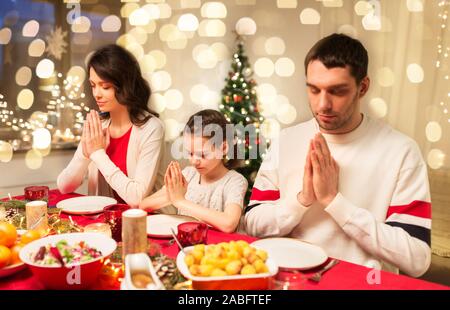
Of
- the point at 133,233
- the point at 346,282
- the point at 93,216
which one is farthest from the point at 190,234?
the point at 93,216

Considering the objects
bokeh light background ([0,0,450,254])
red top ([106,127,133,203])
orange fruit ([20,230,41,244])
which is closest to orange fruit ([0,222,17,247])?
orange fruit ([20,230,41,244])

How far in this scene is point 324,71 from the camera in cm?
144

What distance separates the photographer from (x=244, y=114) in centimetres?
371

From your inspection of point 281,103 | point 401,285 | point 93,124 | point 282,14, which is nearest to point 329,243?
point 401,285

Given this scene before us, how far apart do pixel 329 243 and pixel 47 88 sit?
2.90 m

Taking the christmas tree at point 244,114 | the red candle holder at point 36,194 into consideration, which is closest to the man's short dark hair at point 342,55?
the red candle holder at point 36,194

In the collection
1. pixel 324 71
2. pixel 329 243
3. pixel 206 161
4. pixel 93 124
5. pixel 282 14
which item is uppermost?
pixel 282 14

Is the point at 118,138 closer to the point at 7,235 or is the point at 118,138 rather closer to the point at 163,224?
the point at 163,224

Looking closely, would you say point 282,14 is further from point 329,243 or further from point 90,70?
point 329,243

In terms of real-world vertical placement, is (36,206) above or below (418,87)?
below

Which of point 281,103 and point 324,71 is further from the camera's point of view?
point 281,103

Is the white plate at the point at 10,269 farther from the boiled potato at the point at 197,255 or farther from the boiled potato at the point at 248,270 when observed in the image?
the boiled potato at the point at 248,270

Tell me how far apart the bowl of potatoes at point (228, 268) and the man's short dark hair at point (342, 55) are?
2.46 ft
